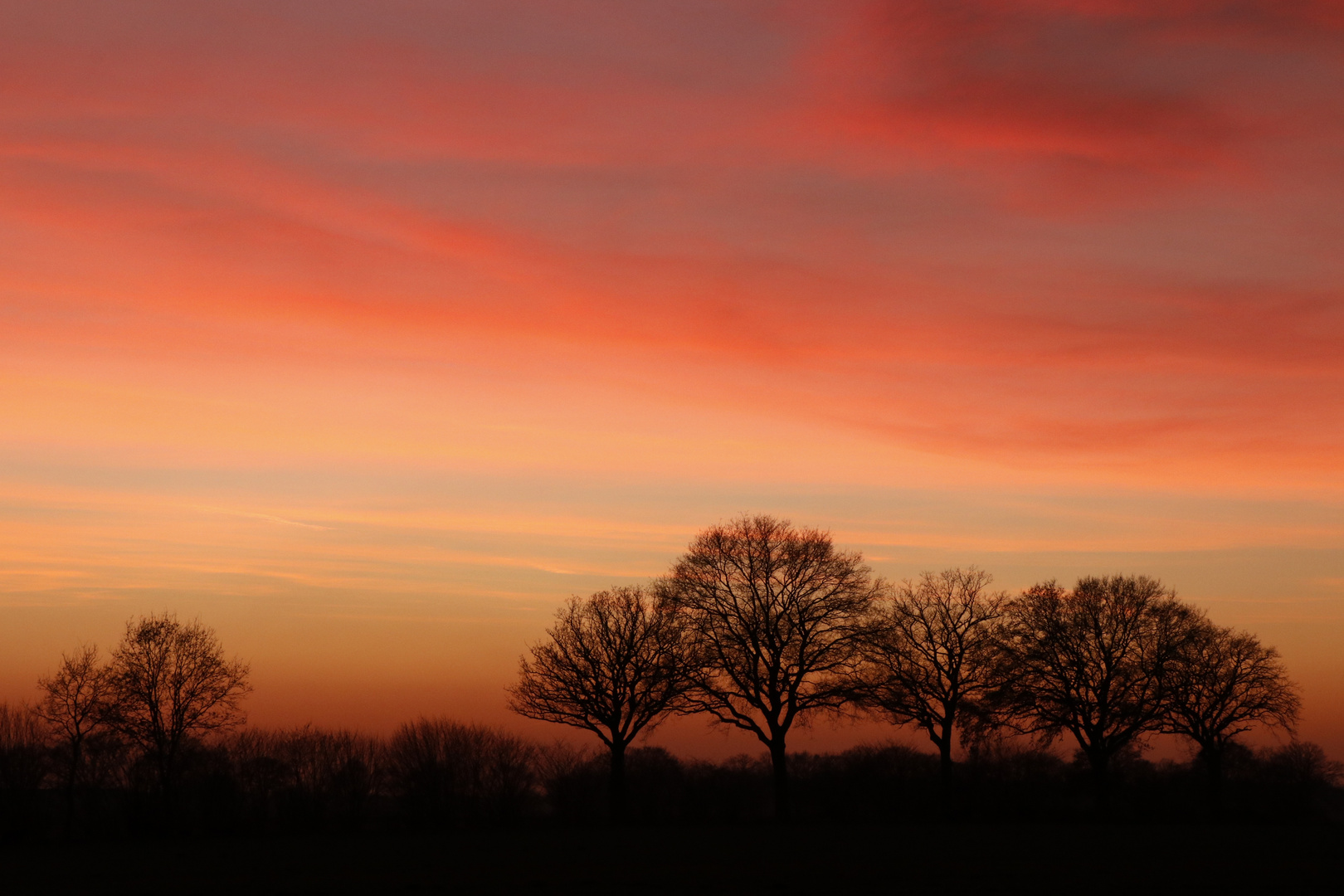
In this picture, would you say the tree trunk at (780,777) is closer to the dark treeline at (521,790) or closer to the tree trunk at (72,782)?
the dark treeline at (521,790)

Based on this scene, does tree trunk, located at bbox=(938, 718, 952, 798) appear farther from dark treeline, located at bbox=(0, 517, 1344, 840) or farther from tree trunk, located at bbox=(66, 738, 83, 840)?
tree trunk, located at bbox=(66, 738, 83, 840)

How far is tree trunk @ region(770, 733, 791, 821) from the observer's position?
2247 inches

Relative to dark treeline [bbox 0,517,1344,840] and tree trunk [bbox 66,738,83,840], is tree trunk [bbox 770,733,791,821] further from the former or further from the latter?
tree trunk [bbox 66,738,83,840]

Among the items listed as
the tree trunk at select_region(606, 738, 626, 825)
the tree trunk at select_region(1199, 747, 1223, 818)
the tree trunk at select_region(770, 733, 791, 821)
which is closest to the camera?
the tree trunk at select_region(770, 733, 791, 821)

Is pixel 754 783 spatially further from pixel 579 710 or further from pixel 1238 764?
pixel 1238 764

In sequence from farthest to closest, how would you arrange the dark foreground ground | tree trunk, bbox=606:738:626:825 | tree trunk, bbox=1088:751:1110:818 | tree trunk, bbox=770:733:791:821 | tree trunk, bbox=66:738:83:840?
tree trunk, bbox=1088:751:1110:818 < tree trunk, bbox=606:738:626:825 < tree trunk, bbox=770:733:791:821 < tree trunk, bbox=66:738:83:840 < the dark foreground ground

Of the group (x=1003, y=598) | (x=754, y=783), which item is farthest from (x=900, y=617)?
(x=754, y=783)

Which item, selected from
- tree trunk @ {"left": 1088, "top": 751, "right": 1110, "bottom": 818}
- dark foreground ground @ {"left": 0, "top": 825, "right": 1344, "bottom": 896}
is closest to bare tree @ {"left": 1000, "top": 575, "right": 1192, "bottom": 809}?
tree trunk @ {"left": 1088, "top": 751, "right": 1110, "bottom": 818}

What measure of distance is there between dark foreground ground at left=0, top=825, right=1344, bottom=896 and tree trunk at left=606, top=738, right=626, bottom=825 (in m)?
6.70

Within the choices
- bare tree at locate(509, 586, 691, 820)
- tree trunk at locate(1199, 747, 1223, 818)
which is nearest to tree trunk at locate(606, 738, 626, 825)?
bare tree at locate(509, 586, 691, 820)

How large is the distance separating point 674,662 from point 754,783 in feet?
34.2

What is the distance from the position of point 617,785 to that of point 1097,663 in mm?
29973

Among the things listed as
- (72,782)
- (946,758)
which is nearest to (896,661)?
(946,758)

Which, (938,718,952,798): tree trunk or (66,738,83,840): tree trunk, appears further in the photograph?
(938,718,952,798): tree trunk
